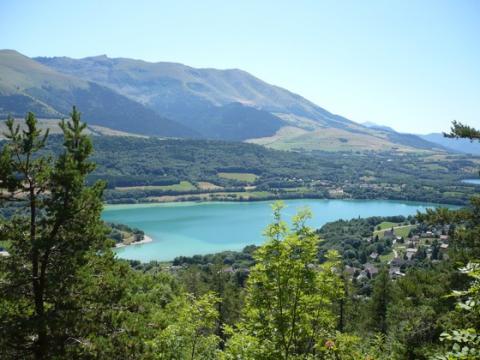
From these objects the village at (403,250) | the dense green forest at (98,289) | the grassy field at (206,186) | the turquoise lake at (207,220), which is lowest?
the turquoise lake at (207,220)

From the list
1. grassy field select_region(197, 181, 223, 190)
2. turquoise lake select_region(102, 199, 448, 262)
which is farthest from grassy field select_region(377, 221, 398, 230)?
grassy field select_region(197, 181, 223, 190)

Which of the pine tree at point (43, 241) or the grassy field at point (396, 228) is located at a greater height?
the pine tree at point (43, 241)

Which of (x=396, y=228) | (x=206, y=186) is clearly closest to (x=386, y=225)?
(x=396, y=228)

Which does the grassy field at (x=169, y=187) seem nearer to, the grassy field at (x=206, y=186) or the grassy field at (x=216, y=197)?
the grassy field at (x=206, y=186)

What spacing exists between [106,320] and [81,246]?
1781 mm

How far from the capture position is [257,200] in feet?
521

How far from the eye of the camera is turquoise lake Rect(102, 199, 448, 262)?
287ft

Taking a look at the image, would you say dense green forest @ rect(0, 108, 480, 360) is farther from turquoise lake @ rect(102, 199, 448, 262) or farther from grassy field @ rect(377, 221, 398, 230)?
grassy field @ rect(377, 221, 398, 230)

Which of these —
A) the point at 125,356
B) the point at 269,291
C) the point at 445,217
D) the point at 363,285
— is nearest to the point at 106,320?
the point at 125,356

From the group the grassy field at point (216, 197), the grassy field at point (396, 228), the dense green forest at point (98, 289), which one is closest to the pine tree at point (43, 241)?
the dense green forest at point (98, 289)

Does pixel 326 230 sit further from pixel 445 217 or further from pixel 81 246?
pixel 81 246

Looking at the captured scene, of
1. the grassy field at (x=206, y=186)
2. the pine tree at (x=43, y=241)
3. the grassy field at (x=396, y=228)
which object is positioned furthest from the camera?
the grassy field at (x=206, y=186)

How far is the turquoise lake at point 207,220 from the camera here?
8734cm

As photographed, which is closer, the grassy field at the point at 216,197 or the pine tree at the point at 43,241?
the pine tree at the point at 43,241
